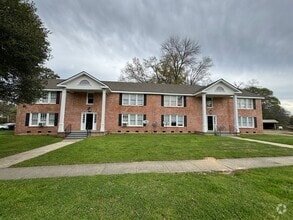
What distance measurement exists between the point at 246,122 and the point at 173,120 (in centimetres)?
1060

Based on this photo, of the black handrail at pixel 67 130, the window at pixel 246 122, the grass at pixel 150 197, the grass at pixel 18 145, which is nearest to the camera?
the grass at pixel 150 197

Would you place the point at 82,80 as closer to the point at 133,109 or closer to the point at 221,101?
the point at 133,109

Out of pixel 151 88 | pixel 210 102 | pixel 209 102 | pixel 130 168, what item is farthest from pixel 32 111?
pixel 210 102

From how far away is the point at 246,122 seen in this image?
24.0 metres

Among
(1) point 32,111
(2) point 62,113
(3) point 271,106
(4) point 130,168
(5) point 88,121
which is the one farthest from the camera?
(3) point 271,106

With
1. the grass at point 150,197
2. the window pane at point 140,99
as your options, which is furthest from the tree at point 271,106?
the grass at point 150,197

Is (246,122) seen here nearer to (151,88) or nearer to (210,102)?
(210,102)

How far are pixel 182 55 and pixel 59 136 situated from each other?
30.8m

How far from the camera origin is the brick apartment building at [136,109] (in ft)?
65.4

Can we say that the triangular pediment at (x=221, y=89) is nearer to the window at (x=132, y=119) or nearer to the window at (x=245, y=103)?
the window at (x=245, y=103)

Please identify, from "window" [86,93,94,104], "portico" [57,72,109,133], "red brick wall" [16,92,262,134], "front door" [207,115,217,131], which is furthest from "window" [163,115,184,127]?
"window" [86,93,94,104]

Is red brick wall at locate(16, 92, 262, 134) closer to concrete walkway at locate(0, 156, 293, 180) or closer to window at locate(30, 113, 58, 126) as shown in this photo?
window at locate(30, 113, 58, 126)

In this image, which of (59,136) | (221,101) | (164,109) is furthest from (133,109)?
(221,101)

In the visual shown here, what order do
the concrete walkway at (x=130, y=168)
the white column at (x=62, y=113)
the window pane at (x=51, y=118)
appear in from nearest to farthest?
the concrete walkway at (x=130, y=168) → the white column at (x=62, y=113) → the window pane at (x=51, y=118)
